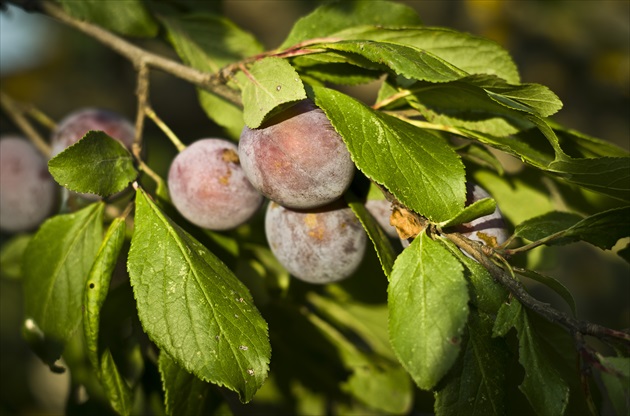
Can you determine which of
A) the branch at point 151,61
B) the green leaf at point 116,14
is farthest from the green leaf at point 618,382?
the green leaf at point 116,14

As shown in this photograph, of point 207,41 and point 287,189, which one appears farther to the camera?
point 207,41

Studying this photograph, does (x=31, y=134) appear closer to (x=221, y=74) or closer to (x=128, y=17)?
(x=128, y=17)

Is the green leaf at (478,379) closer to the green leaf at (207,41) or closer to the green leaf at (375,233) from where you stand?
the green leaf at (375,233)

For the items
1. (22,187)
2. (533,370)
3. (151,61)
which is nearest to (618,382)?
(533,370)

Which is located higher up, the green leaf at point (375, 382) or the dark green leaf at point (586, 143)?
the dark green leaf at point (586, 143)

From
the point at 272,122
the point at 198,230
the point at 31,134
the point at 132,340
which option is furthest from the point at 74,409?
the point at 272,122

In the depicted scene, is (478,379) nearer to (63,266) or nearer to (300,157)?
(300,157)

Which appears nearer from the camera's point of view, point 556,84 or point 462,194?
point 462,194
